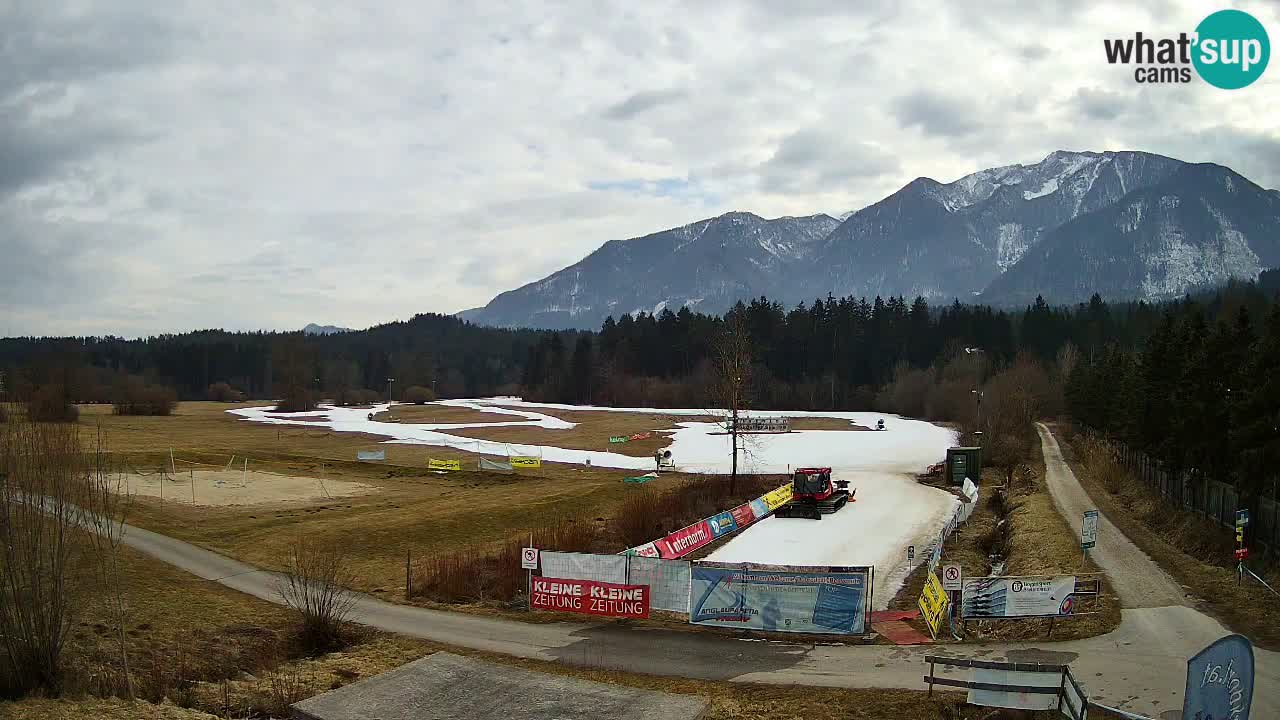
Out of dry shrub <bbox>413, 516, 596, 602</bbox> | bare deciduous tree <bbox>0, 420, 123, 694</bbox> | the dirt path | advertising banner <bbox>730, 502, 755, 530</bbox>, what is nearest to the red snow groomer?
advertising banner <bbox>730, 502, 755, 530</bbox>

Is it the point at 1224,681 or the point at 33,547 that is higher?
the point at 33,547

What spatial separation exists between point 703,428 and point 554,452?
26080mm

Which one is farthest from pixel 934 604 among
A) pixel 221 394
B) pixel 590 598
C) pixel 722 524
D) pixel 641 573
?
pixel 221 394

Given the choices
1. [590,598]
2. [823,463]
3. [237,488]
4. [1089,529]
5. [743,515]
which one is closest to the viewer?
[590,598]

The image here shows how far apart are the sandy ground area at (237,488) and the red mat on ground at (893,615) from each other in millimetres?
38869

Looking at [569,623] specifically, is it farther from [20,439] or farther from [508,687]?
[20,439]

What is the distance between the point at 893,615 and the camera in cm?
2408

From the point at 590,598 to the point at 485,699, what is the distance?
796 centimetres

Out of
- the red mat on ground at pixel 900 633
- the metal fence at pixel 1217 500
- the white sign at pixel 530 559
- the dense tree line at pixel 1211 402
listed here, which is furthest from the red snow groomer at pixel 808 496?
the white sign at pixel 530 559

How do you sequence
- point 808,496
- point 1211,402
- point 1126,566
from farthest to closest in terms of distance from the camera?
point 808,496 < point 1211,402 < point 1126,566

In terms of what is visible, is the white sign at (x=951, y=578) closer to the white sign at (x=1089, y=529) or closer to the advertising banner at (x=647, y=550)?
the white sign at (x=1089, y=529)

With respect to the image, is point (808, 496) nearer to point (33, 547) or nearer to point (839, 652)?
point (839, 652)

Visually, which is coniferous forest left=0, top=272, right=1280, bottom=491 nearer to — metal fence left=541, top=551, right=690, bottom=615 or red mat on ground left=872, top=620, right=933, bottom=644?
red mat on ground left=872, top=620, right=933, bottom=644

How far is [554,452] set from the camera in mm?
80125
